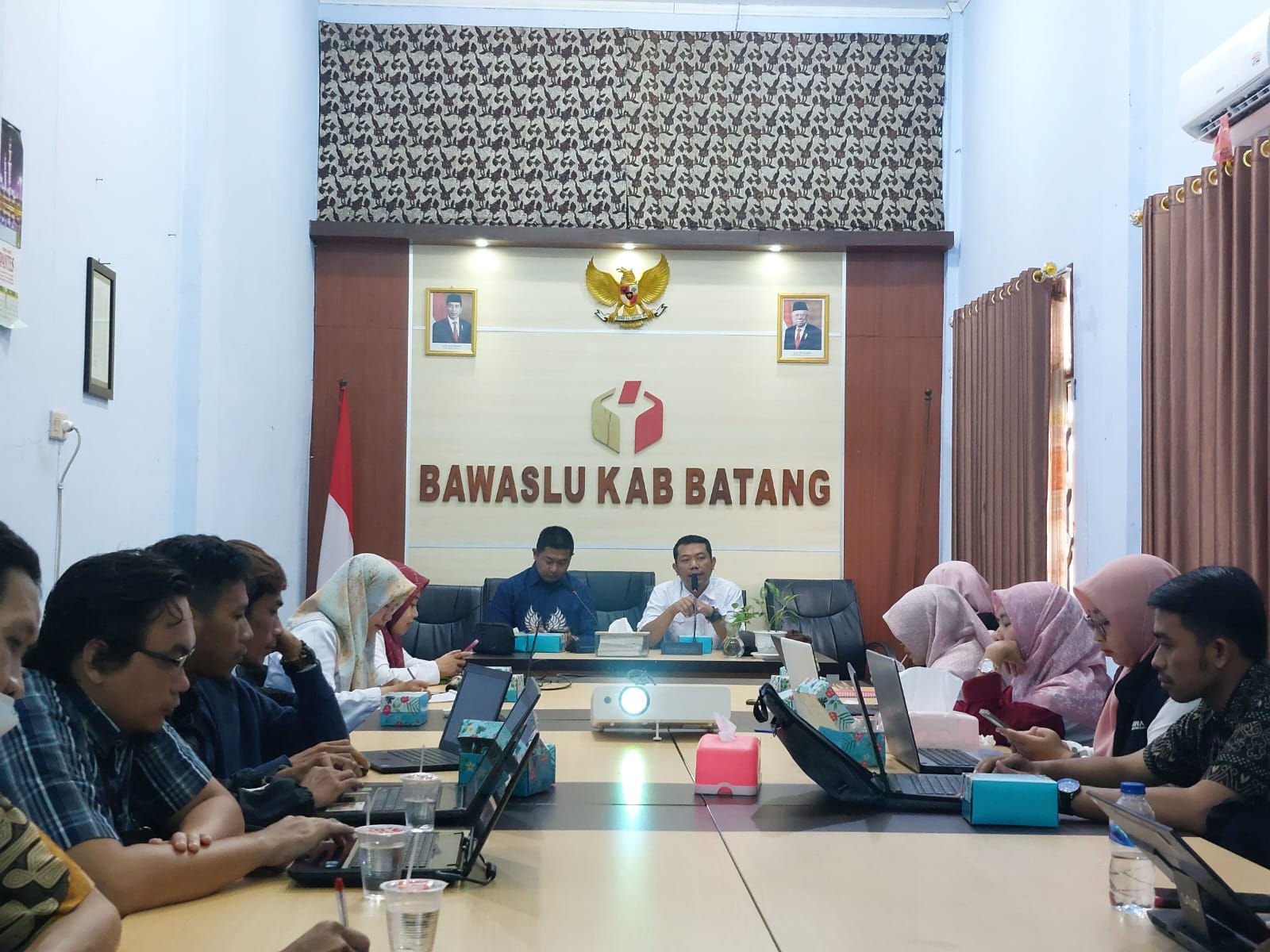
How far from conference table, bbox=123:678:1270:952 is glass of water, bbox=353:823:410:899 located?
0.9 inches

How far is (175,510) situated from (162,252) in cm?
103

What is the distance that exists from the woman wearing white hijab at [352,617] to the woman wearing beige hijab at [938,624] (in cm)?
169

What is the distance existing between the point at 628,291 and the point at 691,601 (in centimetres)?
234

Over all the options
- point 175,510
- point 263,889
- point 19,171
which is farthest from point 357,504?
point 263,889

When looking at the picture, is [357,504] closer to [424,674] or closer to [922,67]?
[424,674]

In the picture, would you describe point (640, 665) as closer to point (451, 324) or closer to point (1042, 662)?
point (1042, 662)

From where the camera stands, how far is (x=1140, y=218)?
455cm

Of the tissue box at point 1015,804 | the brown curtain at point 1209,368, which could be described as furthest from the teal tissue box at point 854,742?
the brown curtain at point 1209,368

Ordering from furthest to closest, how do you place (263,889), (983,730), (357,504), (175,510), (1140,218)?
1. (357,504)
2. (175,510)
3. (1140,218)
4. (983,730)
5. (263,889)

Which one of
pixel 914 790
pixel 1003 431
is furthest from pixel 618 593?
pixel 914 790

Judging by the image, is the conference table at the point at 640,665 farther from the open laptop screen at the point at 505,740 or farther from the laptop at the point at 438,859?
the laptop at the point at 438,859

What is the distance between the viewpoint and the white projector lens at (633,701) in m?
3.06

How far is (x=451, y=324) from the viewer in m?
7.16

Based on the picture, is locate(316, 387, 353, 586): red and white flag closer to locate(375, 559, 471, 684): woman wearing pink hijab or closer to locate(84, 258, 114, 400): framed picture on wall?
locate(375, 559, 471, 684): woman wearing pink hijab
